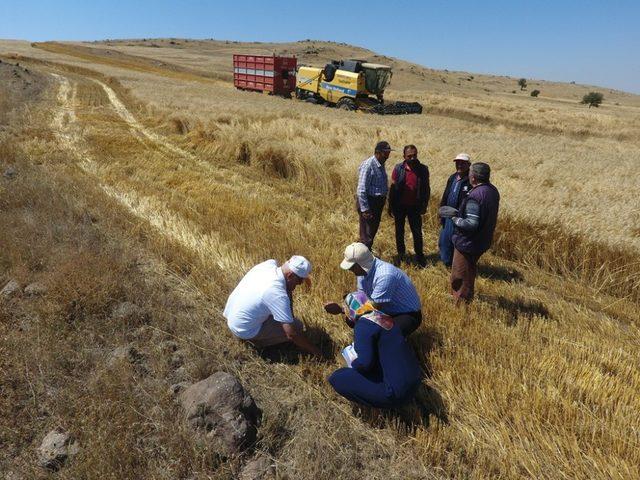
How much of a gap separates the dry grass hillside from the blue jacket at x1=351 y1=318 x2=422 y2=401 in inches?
13.0

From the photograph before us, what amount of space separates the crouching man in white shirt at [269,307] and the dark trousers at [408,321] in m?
0.83

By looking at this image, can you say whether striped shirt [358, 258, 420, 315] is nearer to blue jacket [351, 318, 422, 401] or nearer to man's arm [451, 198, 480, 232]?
blue jacket [351, 318, 422, 401]

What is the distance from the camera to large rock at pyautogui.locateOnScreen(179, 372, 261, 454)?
2.99 metres

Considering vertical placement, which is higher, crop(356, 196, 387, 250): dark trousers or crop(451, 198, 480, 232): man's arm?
crop(451, 198, 480, 232): man's arm

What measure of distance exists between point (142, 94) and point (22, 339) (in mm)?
25428

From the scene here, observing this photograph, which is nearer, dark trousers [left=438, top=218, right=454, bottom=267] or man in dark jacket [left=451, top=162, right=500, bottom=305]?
man in dark jacket [left=451, top=162, right=500, bottom=305]

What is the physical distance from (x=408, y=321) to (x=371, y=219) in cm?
255

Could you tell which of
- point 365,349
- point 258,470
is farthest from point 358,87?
point 258,470

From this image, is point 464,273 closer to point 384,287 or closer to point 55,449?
point 384,287

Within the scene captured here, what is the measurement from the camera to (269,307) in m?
3.81

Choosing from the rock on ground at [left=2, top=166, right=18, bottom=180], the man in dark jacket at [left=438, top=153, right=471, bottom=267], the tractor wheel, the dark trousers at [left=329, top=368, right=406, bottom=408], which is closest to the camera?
the dark trousers at [left=329, top=368, right=406, bottom=408]

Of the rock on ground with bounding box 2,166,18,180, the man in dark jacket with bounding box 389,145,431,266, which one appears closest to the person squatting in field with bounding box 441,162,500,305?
the man in dark jacket with bounding box 389,145,431,266

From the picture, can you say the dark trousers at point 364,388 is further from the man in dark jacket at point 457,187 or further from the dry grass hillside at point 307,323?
the man in dark jacket at point 457,187

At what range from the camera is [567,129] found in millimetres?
26141
